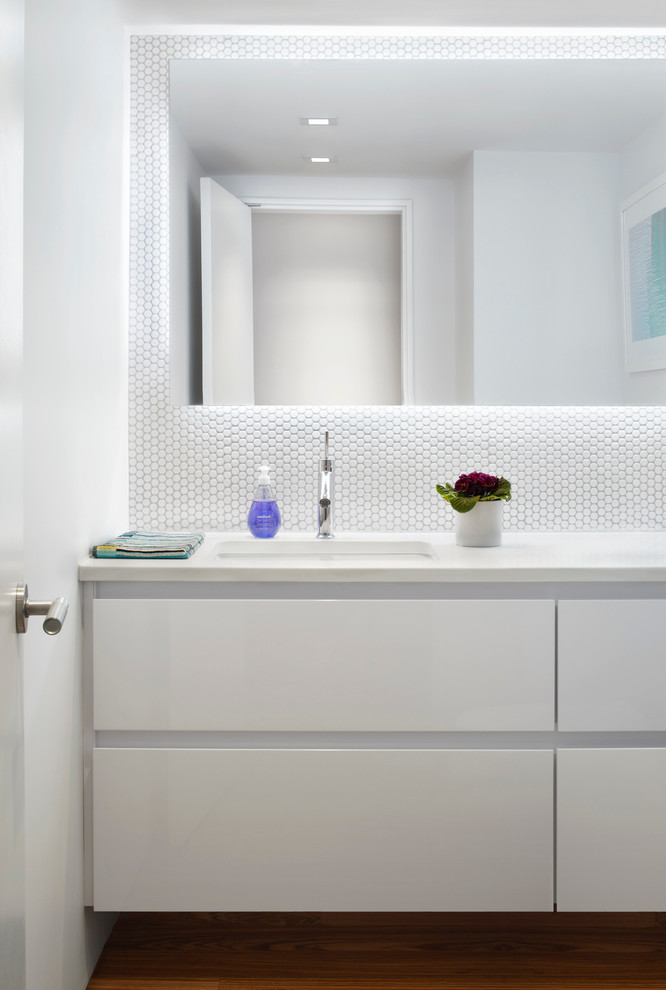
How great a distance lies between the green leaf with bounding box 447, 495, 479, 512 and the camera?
189 centimetres

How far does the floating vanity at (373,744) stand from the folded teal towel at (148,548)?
0.08m

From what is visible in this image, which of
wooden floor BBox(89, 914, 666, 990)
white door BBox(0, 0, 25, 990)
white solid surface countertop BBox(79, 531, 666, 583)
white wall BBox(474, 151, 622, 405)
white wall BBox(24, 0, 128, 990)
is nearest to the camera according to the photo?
white door BBox(0, 0, 25, 990)

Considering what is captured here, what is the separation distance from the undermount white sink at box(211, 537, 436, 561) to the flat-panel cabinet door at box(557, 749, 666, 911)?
611mm

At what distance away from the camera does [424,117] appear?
2127 millimetres

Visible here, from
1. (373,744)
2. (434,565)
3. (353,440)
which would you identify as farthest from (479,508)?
(373,744)

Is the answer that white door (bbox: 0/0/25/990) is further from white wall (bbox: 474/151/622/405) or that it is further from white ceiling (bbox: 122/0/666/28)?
white wall (bbox: 474/151/622/405)

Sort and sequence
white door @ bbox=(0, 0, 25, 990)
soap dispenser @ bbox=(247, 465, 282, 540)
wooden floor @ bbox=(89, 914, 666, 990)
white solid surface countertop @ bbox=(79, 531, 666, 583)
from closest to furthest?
white door @ bbox=(0, 0, 25, 990), white solid surface countertop @ bbox=(79, 531, 666, 583), wooden floor @ bbox=(89, 914, 666, 990), soap dispenser @ bbox=(247, 465, 282, 540)

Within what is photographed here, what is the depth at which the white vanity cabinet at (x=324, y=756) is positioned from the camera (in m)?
1.59

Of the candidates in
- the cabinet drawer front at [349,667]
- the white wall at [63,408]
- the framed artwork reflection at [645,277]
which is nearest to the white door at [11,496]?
the white wall at [63,408]

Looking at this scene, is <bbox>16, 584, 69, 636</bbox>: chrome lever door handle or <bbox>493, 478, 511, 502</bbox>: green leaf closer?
<bbox>16, 584, 69, 636</bbox>: chrome lever door handle

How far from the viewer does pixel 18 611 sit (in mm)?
990

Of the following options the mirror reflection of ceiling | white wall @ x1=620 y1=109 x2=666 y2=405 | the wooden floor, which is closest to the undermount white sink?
white wall @ x1=620 y1=109 x2=666 y2=405

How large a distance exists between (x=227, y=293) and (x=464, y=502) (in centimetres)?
86

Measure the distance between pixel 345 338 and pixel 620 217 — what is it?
31.9 inches
